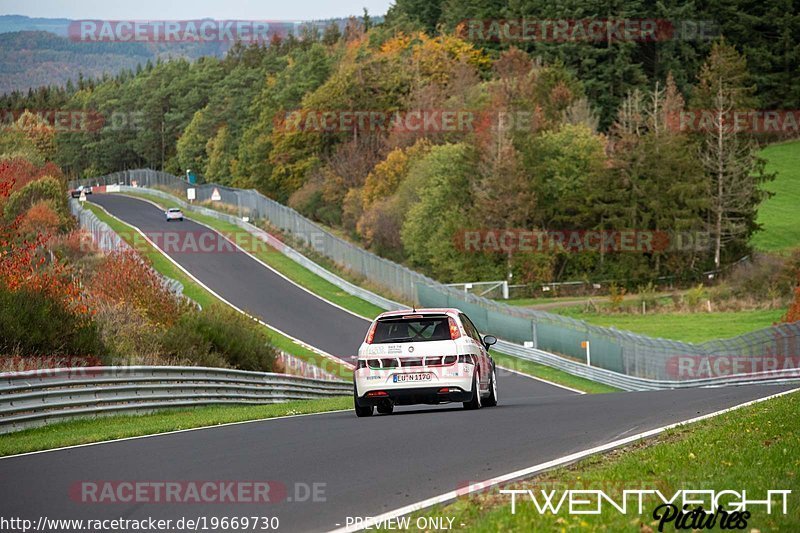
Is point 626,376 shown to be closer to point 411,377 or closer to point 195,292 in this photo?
point 411,377

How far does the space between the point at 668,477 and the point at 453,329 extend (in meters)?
8.75

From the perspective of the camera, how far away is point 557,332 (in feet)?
159

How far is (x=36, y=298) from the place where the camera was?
24672 millimetres

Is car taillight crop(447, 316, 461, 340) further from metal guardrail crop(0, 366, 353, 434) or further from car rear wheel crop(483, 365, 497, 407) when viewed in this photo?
metal guardrail crop(0, 366, 353, 434)

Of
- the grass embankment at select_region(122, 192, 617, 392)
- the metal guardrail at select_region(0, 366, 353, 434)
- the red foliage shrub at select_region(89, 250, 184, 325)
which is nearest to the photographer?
the metal guardrail at select_region(0, 366, 353, 434)

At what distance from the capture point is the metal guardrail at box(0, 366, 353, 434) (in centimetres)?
1817

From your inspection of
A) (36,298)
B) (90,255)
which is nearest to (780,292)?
(90,255)

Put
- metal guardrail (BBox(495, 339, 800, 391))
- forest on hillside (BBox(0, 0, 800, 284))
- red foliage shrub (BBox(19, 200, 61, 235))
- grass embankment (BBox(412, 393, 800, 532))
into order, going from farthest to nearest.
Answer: forest on hillside (BBox(0, 0, 800, 284)), red foliage shrub (BBox(19, 200, 61, 235)), metal guardrail (BBox(495, 339, 800, 391)), grass embankment (BBox(412, 393, 800, 532))

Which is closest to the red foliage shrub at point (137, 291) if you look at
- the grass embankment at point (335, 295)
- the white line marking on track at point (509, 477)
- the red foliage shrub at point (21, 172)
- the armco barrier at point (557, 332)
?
the grass embankment at point (335, 295)

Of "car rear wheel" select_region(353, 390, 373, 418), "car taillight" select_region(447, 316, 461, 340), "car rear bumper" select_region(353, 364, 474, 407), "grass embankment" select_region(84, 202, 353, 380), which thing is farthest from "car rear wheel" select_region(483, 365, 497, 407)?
"grass embankment" select_region(84, 202, 353, 380)

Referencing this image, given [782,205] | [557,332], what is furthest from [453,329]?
[782,205]

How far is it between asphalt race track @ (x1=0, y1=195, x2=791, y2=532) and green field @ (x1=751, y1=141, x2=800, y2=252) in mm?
74436

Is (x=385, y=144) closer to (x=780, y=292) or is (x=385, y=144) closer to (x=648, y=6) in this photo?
(x=648, y=6)

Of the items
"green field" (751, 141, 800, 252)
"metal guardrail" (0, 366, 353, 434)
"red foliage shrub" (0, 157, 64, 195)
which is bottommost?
"green field" (751, 141, 800, 252)
